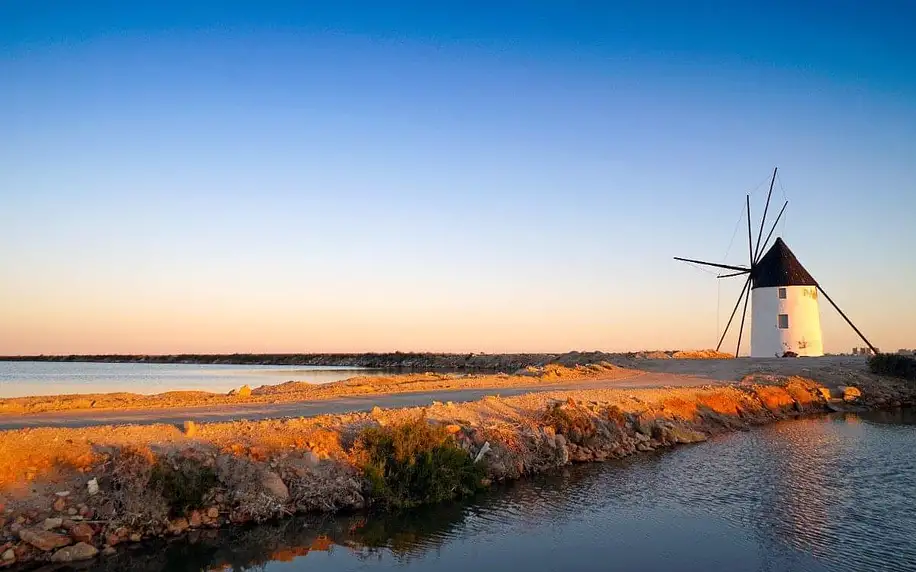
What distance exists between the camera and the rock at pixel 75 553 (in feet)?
32.5

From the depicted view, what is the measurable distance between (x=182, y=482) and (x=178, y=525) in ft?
2.35

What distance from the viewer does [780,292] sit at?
1896 inches

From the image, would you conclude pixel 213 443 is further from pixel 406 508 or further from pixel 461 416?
pixel 461 416

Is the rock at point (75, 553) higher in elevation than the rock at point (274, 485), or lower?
lower

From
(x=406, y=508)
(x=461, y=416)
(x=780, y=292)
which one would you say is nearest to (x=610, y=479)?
(x=461, y=416)

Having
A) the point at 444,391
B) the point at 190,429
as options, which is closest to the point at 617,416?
the point at 444,391

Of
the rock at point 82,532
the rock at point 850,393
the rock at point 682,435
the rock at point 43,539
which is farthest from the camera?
the rock at point 850,393

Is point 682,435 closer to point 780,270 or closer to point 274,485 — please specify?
point 274,485

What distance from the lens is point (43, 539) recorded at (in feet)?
32.7

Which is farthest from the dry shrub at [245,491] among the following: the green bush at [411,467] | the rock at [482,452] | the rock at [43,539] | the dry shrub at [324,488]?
the rock at [482,452]

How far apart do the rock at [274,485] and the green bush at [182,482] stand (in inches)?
36.1

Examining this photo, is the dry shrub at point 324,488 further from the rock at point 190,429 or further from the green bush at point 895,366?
the green bush at point 895,366

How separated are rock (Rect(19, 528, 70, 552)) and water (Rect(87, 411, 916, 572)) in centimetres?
89

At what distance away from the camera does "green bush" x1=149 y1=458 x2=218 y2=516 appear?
11.5 meters
